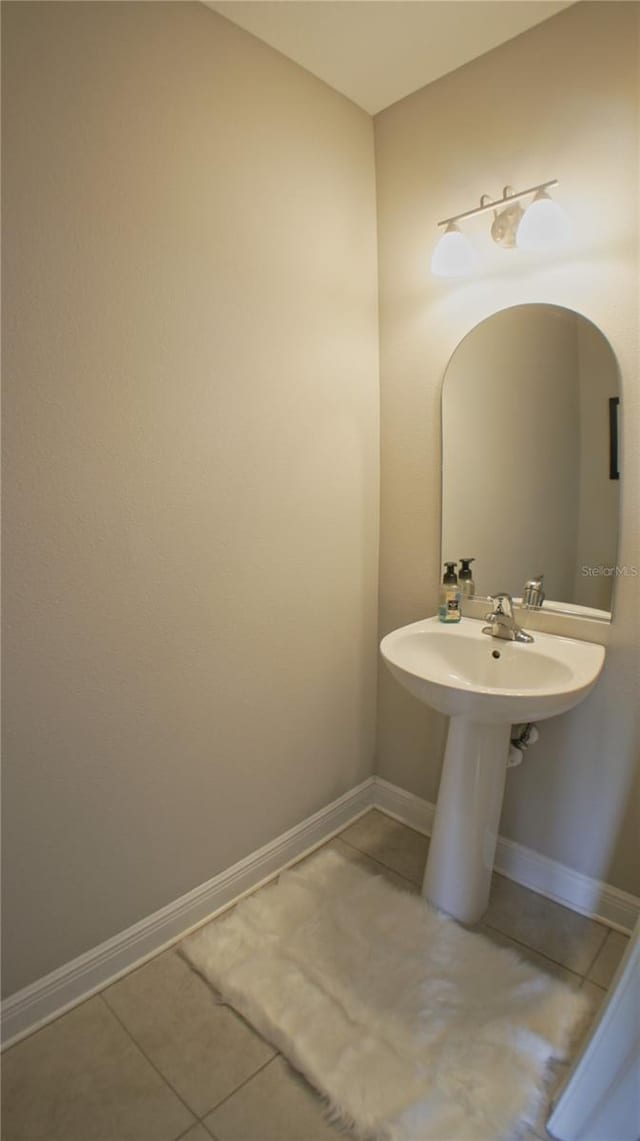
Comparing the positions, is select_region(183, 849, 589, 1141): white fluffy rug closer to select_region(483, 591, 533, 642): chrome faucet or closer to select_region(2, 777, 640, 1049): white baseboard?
select_region(2, 777, 640, 1049): white baseboard

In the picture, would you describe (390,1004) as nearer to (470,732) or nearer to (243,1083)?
(243,1083)

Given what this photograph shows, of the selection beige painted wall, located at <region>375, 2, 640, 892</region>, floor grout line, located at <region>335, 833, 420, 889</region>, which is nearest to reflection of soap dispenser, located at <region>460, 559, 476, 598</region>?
beige painted wall, located at <region>375, 2, 640, 892</region>

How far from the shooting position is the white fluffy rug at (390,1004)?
116 centimetres

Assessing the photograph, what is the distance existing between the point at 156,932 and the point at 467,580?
4.46 feet

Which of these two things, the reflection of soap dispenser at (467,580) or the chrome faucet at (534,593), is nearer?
the chrome faucet at (534,593)

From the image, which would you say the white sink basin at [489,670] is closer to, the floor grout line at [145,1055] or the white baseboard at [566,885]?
the white baseboard at [566,885]

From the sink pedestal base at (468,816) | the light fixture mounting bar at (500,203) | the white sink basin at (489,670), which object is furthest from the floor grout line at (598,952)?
the light fixture mounting bar at (500,203)

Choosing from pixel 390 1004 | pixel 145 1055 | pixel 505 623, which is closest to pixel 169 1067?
pixel 145 1055

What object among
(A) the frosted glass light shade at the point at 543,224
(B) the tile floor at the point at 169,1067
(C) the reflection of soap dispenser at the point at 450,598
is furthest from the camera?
(C) the reflection of soap dispenser at the point at 450,598

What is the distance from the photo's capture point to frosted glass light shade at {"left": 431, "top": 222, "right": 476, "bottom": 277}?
159 cm

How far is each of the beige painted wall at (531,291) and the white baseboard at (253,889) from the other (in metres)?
0.07

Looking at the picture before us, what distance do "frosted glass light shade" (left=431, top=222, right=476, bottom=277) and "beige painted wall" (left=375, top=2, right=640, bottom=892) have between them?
0.26ft

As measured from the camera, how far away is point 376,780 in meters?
2.21

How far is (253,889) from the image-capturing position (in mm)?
1757
